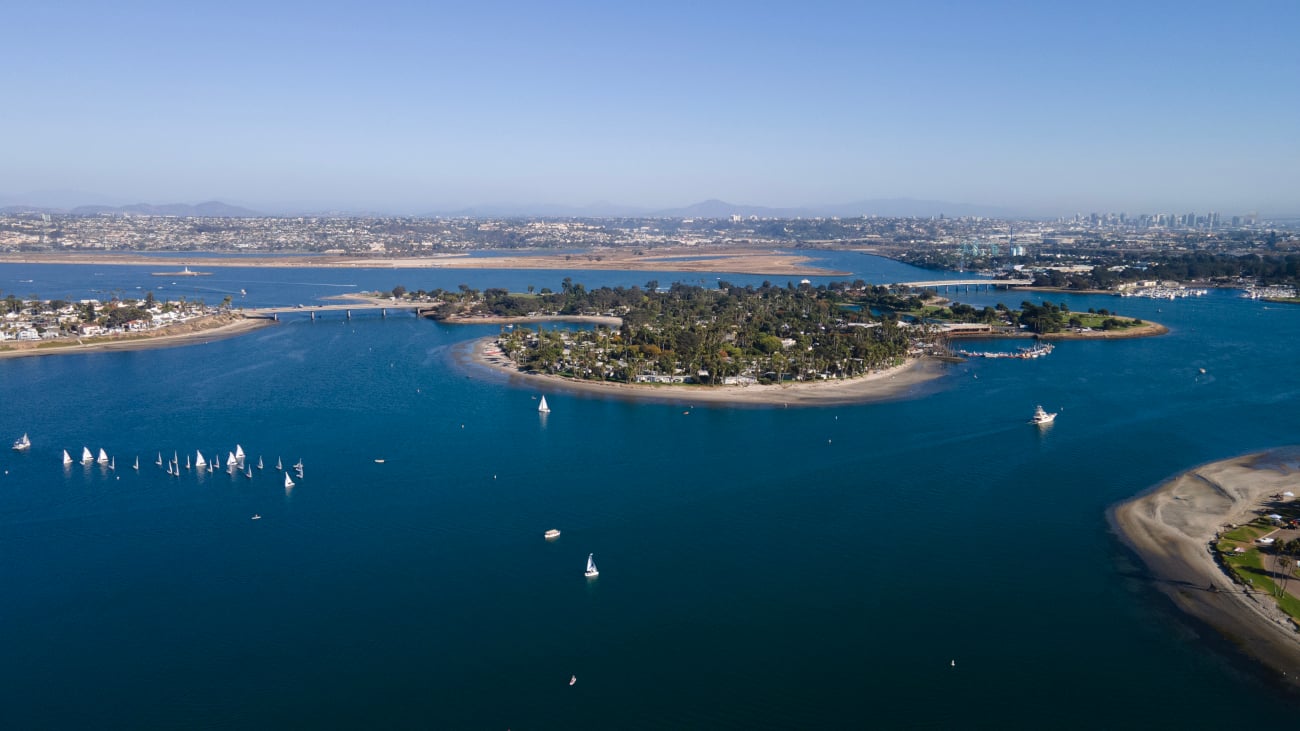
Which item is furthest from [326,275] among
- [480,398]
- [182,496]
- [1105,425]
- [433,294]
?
[1105,425]

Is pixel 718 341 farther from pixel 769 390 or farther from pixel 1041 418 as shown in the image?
pixel 1041 418

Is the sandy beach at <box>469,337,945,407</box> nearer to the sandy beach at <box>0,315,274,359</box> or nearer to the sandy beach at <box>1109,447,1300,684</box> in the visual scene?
the sandy beach at <box>1109,447,1300,684</box>

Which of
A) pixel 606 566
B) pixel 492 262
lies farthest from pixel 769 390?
pixel 492 262

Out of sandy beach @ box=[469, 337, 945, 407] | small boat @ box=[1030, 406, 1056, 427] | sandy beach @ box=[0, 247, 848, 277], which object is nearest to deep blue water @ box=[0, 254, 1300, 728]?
small boat @ box=[1030, 406, 1056, 427]

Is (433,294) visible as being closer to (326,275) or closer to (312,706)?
(326,275)

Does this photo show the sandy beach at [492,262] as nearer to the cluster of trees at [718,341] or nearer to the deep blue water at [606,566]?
the cluster of trees at [718,341]
